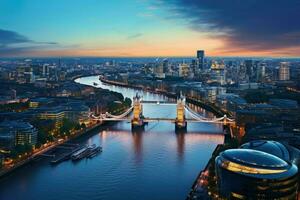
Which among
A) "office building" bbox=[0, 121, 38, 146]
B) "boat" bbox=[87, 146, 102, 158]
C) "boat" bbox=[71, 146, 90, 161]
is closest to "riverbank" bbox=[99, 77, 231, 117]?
"boat" bbox=[87, 146, 102, 158]

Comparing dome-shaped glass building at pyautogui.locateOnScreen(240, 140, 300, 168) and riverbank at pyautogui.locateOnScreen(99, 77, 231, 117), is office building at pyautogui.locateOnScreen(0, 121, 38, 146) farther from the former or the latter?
riverbank at pyautogui.locateOnScreen(99, 77, 231, 117)

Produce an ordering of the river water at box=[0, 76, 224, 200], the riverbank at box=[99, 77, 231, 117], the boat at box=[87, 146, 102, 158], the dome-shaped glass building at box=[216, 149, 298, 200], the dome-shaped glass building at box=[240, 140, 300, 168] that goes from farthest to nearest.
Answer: the riverbank at box=[99, 77, 231, 117] → the boat at box=[87, 146, 102, 158] → the dome-shaped glass building at box=[240, 140, 300, 168] → the river water at box=[0, 76, 224, 200] → the dome-shaped glass building at box=[216, 149, 298, 200]

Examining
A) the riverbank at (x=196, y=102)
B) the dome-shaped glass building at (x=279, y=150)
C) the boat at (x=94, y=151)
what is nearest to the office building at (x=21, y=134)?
the boat at (x=94, y=151)

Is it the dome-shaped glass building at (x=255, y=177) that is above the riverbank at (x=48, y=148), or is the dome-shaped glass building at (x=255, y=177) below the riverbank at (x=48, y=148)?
above

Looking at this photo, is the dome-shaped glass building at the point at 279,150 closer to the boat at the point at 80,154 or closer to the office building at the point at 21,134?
the boat at the point at 80,154

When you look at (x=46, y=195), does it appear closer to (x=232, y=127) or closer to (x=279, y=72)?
(x=232, y=127)
